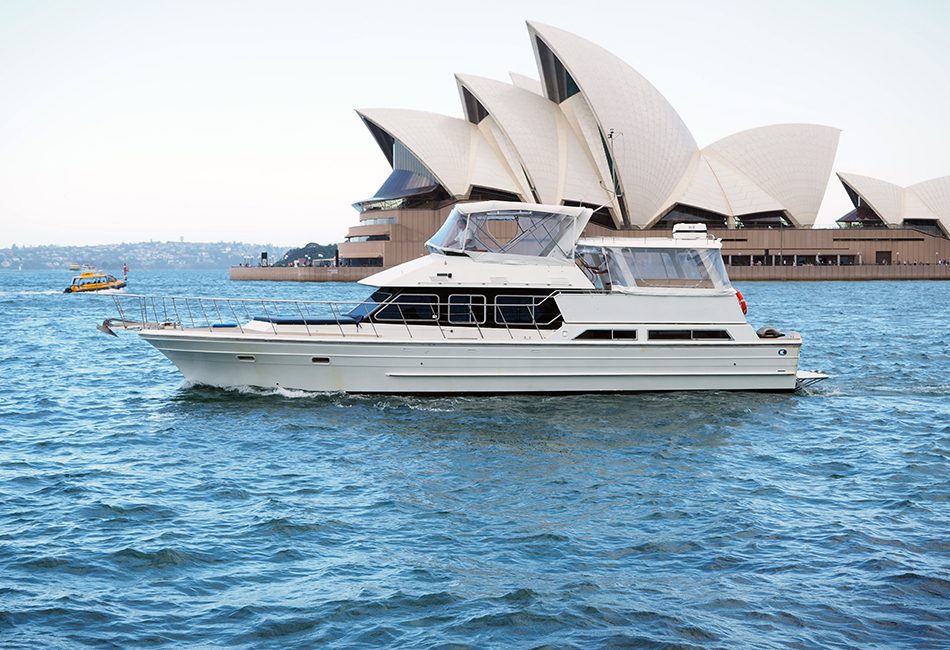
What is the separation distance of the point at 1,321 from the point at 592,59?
43.5 meters

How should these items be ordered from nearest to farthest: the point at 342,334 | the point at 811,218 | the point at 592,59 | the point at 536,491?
the point at 536,491 → the point at 342,334 → the point at 592,59 → the point at 811,218

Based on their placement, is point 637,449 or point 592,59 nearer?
point 637,449

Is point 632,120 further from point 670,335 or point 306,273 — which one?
point 670,335

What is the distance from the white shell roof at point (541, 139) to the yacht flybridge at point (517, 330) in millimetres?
50652

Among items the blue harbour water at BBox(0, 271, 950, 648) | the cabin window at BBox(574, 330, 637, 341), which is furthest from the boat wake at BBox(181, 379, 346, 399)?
the cabin window at BBox(574, 330, 637, 341)

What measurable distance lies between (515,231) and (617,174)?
53.1 meters

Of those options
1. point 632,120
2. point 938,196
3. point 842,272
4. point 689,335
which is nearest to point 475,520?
point 689,335

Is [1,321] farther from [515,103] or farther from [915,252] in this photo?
[915,252]

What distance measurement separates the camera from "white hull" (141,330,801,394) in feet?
55.0

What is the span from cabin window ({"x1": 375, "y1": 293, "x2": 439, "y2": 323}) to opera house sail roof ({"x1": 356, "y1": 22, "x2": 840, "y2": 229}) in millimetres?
50610

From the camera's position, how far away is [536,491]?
11383 millimetres

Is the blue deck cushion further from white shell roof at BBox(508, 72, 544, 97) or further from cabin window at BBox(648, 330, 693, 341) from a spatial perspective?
white shell roof at BBox(508, 72, 544, 97)

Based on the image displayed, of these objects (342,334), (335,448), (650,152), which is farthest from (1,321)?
(650,152)

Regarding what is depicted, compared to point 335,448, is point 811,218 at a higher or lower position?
higher
